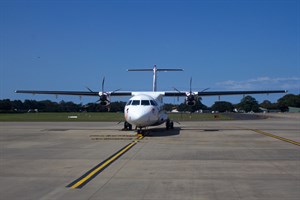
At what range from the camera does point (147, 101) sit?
24688 millimetres

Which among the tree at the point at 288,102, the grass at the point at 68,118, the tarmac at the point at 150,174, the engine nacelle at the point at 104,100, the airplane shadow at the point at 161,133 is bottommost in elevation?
the tarmac at the point at 150,174

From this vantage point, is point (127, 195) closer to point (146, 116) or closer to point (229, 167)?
point (229, 167)

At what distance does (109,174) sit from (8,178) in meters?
2.50

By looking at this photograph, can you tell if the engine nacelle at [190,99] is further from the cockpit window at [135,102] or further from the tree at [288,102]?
the tree at [288,102]

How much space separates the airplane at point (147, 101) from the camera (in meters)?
23.7

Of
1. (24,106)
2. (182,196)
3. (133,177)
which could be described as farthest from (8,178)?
(24,106)

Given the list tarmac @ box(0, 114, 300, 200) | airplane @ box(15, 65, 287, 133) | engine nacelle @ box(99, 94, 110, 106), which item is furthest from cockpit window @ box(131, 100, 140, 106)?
tarmac @ box(0, 114, 300, 200)

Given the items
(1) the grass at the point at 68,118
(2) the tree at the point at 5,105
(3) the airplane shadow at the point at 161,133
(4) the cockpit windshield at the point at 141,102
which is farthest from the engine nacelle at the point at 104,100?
(2) the tree at the point at 5,105

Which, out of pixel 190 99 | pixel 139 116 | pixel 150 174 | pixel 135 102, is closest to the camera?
pixel 150 174

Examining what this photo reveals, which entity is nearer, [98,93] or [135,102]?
[135,102]

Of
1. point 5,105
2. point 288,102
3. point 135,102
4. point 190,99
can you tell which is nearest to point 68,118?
point 190,99

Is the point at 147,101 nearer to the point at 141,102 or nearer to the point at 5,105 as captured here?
the point at 141,102

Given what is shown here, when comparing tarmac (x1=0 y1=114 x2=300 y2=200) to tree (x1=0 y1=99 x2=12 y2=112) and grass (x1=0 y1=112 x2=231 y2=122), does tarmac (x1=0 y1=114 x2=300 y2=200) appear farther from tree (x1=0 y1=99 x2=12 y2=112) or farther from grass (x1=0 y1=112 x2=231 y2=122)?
tree (x1=0 y1=99 x2=12 y2=112)

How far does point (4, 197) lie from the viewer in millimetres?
7512
